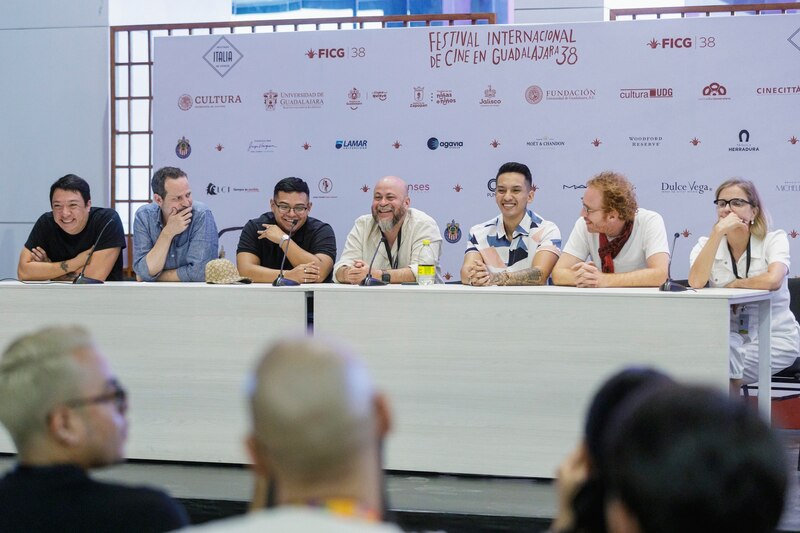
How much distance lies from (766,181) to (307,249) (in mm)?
2390

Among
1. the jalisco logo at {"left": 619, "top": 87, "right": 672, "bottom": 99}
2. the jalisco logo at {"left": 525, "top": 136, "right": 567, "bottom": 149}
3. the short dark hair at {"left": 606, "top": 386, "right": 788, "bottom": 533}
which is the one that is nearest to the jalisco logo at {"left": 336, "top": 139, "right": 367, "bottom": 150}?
the jalisco logo at {"left": 525, "top": 136, "right": 567, "bottom": 149}

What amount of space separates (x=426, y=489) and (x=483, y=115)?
264 cm

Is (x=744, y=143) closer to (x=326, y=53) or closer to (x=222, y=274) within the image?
(x=326, y=53)

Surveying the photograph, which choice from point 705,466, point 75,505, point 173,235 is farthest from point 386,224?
point 705,466

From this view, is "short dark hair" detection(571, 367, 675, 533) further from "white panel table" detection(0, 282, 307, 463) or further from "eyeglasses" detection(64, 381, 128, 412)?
"white panel table" detection(0, 282, 307, 463)

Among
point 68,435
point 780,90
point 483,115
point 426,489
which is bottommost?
point 426,489

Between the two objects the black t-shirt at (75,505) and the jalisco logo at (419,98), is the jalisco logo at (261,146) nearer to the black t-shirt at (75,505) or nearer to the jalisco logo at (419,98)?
the jalisco logo at (419,98)

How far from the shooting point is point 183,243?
15.0 ft

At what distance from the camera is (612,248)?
4.14 m

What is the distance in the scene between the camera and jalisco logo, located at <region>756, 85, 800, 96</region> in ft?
16.8

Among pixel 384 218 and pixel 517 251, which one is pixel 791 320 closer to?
pixel 517 251

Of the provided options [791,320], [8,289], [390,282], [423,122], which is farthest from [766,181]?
[8,289]

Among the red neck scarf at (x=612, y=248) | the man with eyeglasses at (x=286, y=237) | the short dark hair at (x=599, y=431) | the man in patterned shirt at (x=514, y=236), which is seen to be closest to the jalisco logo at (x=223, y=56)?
the man with eyeglasses at (x=286, y=237)

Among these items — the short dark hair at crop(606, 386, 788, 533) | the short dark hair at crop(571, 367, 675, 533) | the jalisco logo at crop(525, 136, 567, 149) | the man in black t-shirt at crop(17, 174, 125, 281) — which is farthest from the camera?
the jalisco logo at crop(525, 136, 567, 149)
